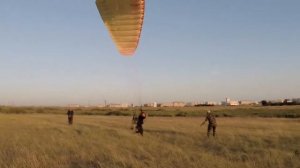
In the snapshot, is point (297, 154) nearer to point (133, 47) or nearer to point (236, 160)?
point (236, 160)

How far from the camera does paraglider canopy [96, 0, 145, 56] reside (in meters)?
5.62

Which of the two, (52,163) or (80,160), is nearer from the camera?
(52,163)

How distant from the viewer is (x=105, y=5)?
5707 mm

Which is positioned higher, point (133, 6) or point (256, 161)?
point (133, 6)

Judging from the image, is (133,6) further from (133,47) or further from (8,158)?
(8,158)

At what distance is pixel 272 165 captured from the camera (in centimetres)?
1107

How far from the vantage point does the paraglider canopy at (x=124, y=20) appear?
221 inches

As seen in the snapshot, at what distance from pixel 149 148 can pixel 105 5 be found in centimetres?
958

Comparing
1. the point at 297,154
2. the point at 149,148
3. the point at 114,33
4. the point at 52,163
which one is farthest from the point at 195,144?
the point at 114,33

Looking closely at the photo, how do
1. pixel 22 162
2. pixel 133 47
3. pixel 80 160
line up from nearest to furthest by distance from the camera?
pixel 133 47 → pixel 22 162 → pixel 80 160

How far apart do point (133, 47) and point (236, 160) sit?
6512 millimetres

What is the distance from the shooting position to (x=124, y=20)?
20.4 ft

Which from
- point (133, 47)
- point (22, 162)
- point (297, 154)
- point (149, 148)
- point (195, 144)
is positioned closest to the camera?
point (133, 47)

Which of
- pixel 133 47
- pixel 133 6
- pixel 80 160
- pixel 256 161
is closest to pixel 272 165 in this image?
pixel 256 161
